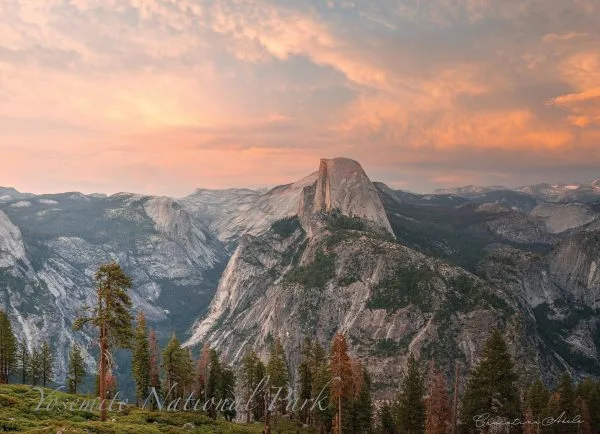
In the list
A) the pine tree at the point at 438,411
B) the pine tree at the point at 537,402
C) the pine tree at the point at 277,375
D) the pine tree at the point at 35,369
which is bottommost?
the pine tree at the point at 35,369

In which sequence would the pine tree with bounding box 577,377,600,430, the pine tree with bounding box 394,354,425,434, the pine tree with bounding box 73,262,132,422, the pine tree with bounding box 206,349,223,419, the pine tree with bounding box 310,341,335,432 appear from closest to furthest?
the pine tree with bounding box 73,262,132,422
the pine tree with bounding box 310,341,335,432
the pine tree with bounding box 394,354,425,434
the pine tree with bounding box 577,377,600,430
the pine tree with bounding box 206,349,223,419

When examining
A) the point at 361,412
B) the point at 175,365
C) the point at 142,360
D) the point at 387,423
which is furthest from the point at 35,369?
the point at 387,423

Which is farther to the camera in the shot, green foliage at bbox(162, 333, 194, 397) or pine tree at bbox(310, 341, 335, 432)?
pine tree at bbox(310, 341, 335, 432)

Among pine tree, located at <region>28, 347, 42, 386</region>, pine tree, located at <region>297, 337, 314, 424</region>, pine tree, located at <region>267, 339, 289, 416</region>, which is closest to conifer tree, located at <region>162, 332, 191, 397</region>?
pine tree, located at <region>267, 339, 289, 416</region>

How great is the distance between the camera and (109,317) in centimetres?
4538

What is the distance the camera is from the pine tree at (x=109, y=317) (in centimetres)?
4500

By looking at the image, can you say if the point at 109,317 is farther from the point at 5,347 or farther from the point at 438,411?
the point at 5,347

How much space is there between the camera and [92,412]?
2029 inches

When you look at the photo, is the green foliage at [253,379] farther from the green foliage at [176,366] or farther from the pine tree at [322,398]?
the green foliage at [176,366]

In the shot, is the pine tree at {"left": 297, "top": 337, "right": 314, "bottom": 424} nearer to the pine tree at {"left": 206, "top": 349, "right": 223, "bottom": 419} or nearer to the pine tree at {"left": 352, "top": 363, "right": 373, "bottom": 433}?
the pine tree at {"left": 352, "top": 363, "right": 373, "bottom": 433}

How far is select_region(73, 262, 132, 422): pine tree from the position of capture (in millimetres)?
45000

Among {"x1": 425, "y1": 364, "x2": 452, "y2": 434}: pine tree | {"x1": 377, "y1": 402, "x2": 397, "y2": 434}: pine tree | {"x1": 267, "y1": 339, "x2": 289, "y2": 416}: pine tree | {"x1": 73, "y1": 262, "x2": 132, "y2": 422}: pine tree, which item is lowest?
{"x1": 377, "y1": 402, "x2": 397, "y2": 434}: pine tree

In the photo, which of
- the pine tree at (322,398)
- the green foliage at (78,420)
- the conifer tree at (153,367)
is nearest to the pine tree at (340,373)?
the green foliage at (78,420)

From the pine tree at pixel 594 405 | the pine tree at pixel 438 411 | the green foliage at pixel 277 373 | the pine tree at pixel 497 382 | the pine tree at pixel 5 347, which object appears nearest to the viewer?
the pine tree at pixel 497 382
